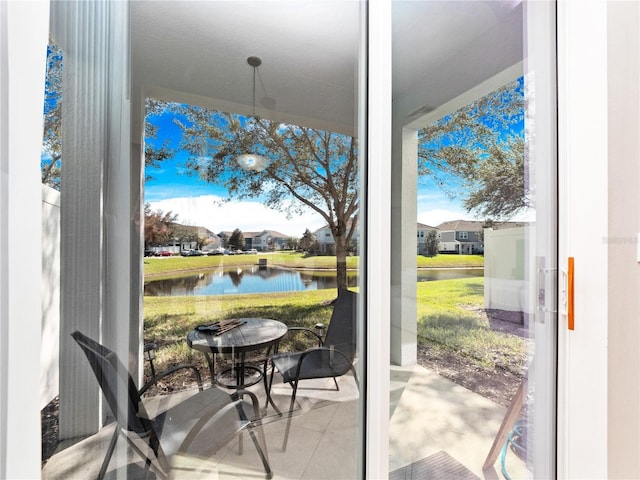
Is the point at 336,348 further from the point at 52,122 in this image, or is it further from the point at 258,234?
the point at 52,122

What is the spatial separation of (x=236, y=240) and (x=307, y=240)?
0.23 m

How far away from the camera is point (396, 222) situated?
3.59ft

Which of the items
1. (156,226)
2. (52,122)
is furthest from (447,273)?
(52,122)

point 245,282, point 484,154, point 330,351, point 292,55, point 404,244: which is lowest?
point 330,351

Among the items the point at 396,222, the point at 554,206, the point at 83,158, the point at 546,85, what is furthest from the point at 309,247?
the point at 546,85

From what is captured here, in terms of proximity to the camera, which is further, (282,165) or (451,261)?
(451,261)

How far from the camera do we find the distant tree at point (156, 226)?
2.96 feet

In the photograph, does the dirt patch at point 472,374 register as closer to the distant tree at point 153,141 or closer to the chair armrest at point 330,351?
the chair armrest at point 330,351

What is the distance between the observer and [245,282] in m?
0.99

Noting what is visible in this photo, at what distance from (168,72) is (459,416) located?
5.23ft

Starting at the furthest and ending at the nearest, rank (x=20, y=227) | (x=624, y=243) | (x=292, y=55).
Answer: (x=624, y=243) → (x=292, y=55) → (x=20, y=227)

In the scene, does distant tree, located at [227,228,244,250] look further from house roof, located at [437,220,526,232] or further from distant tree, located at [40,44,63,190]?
house roof, located at [437,220,526,232]

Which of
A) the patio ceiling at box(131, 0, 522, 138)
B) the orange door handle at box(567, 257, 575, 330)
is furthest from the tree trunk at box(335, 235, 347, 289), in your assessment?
the orange door handle at box(567, 257, 575, 330)

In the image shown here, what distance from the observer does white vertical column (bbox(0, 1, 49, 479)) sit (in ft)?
2.35
